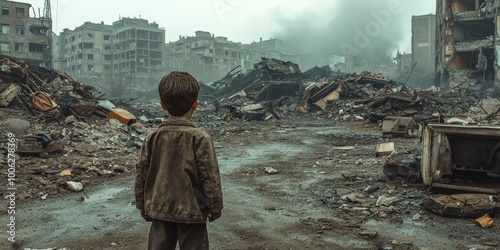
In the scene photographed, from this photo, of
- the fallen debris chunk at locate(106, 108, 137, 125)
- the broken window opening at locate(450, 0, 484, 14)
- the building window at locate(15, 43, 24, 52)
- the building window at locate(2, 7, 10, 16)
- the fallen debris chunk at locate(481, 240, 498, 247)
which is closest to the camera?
the fallen debris chunk at locate(481, 240, 498, 247)

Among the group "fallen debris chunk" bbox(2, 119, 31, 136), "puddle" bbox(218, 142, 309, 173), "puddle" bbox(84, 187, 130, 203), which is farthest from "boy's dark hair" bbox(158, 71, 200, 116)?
"fallen debris chunk" bbox(2, 119, 31, 136)

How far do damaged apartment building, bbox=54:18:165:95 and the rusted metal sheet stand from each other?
65.1 meters

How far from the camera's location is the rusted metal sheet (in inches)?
181

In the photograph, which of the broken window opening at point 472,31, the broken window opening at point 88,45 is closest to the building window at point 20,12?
the broken window opening at point 88,45

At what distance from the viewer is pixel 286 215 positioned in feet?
15.1

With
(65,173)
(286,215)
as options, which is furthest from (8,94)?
(286,215)

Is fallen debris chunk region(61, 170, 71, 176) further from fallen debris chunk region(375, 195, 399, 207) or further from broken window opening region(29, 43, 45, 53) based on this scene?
broken window opening region(29, 43, 45, 53)

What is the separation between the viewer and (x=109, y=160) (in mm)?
7738

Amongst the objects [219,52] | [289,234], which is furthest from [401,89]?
[219,52]

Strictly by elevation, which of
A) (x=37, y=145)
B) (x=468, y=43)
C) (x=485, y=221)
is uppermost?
(x=468, y=43)

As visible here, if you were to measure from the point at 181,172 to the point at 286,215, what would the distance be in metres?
2.72

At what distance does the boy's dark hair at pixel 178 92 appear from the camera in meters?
2.12

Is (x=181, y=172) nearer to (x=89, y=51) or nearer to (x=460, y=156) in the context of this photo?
(x=460, y=156)

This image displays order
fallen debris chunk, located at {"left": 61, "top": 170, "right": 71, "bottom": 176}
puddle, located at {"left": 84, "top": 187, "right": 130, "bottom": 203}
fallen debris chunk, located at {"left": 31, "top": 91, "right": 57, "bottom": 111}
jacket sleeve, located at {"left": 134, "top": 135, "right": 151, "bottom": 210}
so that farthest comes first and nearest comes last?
1. fallen debris chunk, located at {"left": 31, "top": 91, "right": 57, "bottom": 111}
2. fallen debris chunk, located at {"left": 61, "top": 170, "right": 71, "bottom": 176}
3. puddle, located at {"left": 84, "top": 187, "right": 130, "bottom": 203}
4. jacket sleeve, located at {"left": 134, "top": 135, "right": 151, "bottom": 210}
